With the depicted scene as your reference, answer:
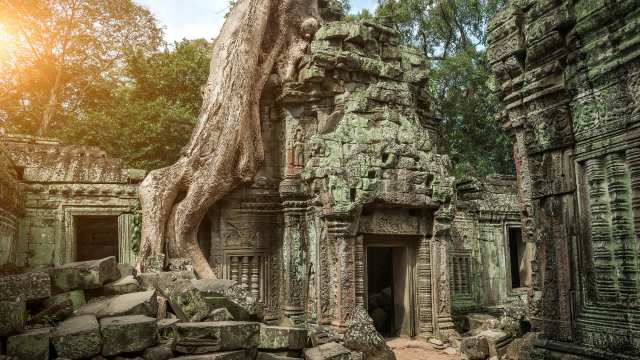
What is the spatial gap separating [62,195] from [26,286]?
477 cm

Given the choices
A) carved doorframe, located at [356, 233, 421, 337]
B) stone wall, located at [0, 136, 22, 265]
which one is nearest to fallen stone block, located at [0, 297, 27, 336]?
stone wall, located at [0, 136, 22, 265]

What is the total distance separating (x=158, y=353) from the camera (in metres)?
4.39

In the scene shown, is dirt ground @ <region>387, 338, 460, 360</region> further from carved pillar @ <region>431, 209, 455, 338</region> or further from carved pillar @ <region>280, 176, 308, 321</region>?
carved pillar @ <region>280, 176, 308, 321</region>

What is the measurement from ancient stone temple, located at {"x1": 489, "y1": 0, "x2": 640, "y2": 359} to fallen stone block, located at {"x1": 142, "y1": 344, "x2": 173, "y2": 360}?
10.5 ft

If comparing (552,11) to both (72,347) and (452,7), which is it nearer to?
(72,347)

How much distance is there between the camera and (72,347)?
3998mm

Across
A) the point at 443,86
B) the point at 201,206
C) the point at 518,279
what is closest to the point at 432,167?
the point at 201,206

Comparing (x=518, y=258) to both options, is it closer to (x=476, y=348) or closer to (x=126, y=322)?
(x=476, y=348)

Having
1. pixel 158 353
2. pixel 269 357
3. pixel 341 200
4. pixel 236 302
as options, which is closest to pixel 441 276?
pixel 341 200

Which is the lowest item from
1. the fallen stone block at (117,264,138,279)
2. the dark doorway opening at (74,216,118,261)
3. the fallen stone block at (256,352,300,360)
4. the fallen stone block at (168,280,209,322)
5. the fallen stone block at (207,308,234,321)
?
the fallen stone block at (256,352,300,360)

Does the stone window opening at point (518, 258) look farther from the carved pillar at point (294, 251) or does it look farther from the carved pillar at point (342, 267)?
A: the carved pillar at point (294, 251)

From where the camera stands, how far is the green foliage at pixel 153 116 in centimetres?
1299

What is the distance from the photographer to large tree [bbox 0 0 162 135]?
14906 mm

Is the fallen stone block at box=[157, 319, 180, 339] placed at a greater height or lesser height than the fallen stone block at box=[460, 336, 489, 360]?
greater
